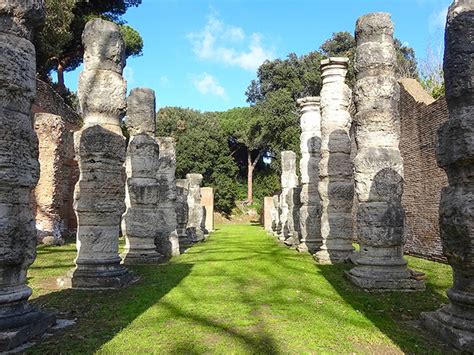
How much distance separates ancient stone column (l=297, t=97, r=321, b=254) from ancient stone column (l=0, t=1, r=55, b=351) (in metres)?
8.58

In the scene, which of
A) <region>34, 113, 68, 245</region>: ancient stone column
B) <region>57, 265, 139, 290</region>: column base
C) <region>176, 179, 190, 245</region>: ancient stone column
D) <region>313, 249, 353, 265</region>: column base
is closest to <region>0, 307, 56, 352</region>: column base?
<region>57, 265, 139, 290</region>: column base

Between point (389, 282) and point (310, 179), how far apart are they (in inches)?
237

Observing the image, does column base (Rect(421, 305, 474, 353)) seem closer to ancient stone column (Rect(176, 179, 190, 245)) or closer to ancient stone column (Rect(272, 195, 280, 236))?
ancient stone column (Rect(176, 179, 190, 245))

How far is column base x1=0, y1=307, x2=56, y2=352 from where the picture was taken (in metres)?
3.74

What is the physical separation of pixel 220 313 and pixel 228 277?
8.50 ft

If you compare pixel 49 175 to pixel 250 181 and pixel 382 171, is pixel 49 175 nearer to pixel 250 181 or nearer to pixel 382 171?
pixel 382 171

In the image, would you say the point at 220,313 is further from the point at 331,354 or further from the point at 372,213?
the point at 372,213

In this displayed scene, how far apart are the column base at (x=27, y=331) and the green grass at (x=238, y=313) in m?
0.17

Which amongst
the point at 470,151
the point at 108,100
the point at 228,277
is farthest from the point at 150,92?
the point at 470,151

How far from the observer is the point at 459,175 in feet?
13.6

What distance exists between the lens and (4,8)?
4.07 metres

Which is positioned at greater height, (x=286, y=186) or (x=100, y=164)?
(x=286, y=186)

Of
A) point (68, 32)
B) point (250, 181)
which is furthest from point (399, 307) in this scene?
point (250, 181)

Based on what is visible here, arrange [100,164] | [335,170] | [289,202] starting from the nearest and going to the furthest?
1. [100,164]
2. [335,170]
3. [289,202]
